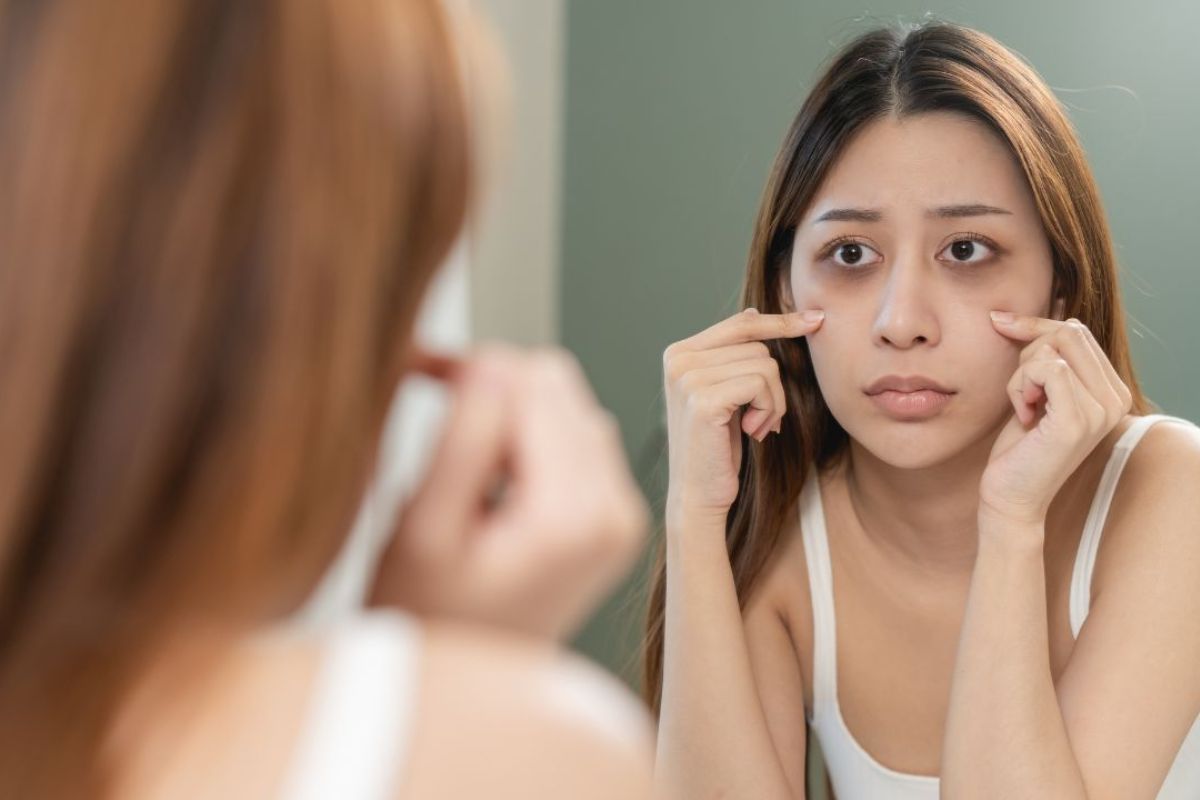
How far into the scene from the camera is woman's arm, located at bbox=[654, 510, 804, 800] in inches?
42.6

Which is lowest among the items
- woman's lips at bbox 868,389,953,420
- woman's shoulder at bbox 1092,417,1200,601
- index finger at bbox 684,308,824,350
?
woman's shoulder at bbox 1092,417,1200,601

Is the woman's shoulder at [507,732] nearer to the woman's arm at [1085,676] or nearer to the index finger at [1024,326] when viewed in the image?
the woman's arm at [1085,676]

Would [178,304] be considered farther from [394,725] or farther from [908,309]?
[908,309]

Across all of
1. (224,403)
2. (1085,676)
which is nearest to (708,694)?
(1085,676)

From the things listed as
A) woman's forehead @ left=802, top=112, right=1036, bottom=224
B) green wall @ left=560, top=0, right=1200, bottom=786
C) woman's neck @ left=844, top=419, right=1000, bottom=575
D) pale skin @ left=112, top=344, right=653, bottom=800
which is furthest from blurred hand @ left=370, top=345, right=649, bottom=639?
green wall @ left=560, top=0, right=1200, bottom=786

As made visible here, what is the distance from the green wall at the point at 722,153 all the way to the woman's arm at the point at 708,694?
76cm

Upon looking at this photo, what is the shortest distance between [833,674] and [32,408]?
992 mm

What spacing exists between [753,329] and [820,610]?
30 centimetres

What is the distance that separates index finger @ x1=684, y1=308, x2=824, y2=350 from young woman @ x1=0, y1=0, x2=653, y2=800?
753 millimetres

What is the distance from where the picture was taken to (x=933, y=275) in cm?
111

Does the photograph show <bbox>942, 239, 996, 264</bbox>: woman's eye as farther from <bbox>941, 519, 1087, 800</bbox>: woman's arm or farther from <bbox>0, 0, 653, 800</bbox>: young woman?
<bbox>0, 0, 653, 800</bbox>: young woman

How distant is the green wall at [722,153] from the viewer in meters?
1.86

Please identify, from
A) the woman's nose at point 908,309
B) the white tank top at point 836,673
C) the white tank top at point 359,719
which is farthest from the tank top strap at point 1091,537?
the white tank top at point 359,719

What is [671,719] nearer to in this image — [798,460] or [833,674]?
[833,674]
